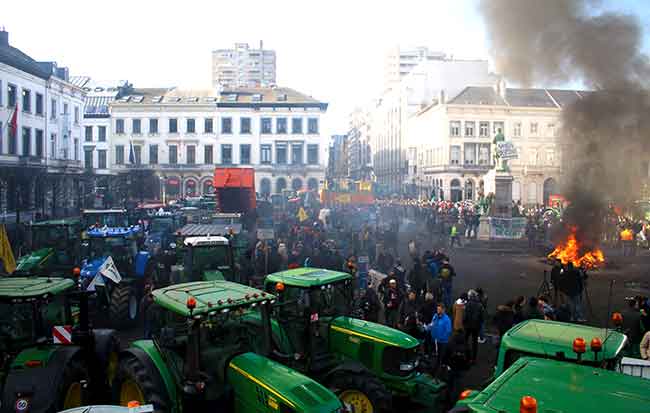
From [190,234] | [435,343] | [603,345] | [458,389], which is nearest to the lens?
[603,345]

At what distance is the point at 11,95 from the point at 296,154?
2957 cm

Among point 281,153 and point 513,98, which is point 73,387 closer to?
point 281,153

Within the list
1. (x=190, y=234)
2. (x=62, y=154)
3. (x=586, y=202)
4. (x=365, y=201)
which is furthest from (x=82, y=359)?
(x=62, y=154)

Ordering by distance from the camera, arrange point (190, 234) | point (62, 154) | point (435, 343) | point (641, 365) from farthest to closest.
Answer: point (62, 154) < point (190, 234) < point (435, 343) < point (641, 365)

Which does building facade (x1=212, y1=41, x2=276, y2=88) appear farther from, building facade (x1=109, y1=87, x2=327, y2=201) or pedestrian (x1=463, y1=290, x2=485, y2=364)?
pedestrian (x1=463, y1=290, x2=485, y2=364)

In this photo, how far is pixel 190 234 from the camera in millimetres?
16109

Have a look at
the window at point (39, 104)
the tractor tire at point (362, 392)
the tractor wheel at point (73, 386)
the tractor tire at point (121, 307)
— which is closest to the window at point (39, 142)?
the window at point (39, 104)

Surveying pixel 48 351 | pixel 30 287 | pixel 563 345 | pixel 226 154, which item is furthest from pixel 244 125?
pixel 563 345

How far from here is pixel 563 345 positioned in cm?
608

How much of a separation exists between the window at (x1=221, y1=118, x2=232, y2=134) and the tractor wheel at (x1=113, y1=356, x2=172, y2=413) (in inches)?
2147

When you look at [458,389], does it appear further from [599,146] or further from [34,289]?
[599,146]

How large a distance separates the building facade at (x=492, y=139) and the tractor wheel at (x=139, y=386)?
5486 cm

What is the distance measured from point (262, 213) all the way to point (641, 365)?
28.1 m

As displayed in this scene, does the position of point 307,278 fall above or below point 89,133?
below
